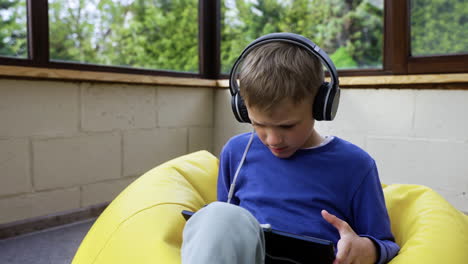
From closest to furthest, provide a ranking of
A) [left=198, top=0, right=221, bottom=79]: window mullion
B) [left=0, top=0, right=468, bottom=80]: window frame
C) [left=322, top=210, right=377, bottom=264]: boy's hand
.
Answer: [left=322, top=210, right=377, bottom=264]: boy's hand, [left=0, top=0, right=468, bottom=80]: window frame, [left=198, top=0, right=221, bottom=79]: window mullion

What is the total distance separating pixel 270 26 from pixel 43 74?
149cm

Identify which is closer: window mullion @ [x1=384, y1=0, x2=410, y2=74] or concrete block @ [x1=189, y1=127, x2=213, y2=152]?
window mullion @ [x1=384, y1=0, x2=410, y2=74]

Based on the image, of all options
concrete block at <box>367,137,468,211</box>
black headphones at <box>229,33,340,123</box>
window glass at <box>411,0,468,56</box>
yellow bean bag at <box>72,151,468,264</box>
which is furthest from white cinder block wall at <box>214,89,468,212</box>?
black headphones at <box>229,33,340,123</box>

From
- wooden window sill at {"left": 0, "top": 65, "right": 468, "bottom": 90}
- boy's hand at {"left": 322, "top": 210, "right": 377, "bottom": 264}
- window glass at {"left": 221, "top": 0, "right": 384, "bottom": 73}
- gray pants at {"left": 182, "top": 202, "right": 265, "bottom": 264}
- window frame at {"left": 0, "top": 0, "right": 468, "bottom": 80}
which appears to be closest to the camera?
gray pants at {"left": 182, "top": 202, "right": 265, "bottom": 264}

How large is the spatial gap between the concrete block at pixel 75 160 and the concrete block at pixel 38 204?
0.04 m

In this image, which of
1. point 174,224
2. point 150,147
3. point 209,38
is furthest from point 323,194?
point 209,38

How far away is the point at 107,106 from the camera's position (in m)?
2.22

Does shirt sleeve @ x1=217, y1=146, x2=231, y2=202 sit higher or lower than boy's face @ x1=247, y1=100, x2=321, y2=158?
lower

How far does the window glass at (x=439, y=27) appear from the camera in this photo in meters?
1.94

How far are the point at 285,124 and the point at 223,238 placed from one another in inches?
13.2

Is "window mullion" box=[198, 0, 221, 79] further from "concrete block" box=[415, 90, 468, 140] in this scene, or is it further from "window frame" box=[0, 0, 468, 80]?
"concrete block" box=[415, 90, 468, 140]

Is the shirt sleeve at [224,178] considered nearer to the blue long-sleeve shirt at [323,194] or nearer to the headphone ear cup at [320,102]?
the blue long-sleeve shirt at [323,194]

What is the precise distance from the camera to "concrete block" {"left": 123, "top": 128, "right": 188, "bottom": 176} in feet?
7.79

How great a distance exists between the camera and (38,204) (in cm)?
197
